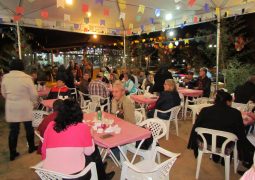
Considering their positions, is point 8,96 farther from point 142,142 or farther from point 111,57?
point 111,57

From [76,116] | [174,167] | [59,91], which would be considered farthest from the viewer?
[59,91]

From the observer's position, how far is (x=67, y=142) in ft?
6.53

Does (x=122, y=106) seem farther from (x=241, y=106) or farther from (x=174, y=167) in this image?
(x=241, y=106)

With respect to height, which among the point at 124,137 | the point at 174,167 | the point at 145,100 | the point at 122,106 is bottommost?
the point at 174,167

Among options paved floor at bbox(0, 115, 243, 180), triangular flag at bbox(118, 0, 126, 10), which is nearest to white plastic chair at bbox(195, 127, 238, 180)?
paved floor at bbox(0, 115, 243, 180)

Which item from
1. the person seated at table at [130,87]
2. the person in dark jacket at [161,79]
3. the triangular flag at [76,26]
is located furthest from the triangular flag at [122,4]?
the person in dark jacket at [161,79]

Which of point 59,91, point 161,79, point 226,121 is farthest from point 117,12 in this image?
point 226,121

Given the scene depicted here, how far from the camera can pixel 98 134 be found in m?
2.68

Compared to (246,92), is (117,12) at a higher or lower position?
higher

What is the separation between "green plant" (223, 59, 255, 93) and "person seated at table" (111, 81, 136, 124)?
4.56 metres

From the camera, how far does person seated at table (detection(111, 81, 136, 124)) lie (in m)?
3.37

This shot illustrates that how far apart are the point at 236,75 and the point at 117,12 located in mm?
4416

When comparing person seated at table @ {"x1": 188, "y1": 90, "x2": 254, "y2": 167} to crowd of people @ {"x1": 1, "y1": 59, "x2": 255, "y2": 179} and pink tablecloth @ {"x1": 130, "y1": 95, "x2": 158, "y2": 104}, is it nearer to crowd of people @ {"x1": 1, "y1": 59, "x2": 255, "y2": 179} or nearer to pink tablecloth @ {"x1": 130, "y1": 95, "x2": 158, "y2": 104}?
crowd of people @ {"x1": 1, "y1": 59, "x2": 255, "y2": 179}

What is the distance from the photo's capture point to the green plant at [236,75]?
22.0 feet
